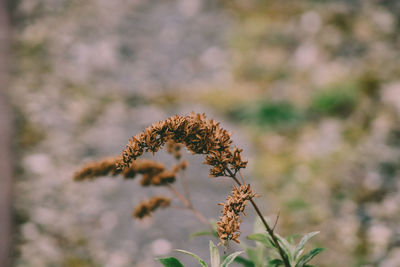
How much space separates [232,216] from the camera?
998mm

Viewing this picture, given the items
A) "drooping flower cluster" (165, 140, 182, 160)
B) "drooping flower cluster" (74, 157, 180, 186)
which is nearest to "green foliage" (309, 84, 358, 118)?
"drooping flower cluster" (165, 140, 182, 160)

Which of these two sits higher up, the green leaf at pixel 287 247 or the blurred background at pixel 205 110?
the blurred background at pixel 205 110

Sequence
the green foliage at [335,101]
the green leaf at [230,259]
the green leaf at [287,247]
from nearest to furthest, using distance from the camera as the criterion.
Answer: the green leaf at [230,259], the green leaf at [287,247], the green foliage at [335,101]

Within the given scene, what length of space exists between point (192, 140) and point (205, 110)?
303cm

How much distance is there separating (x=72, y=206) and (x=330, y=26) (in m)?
3.42

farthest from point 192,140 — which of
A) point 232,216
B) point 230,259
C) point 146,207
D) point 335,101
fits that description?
point 335,101

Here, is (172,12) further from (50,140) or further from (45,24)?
(50,140)

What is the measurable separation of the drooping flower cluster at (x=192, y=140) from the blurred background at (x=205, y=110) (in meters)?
1.55

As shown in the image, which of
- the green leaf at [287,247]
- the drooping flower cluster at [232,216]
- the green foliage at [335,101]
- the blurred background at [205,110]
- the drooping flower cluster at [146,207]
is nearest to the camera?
the drooping flower cluster at [232,216]

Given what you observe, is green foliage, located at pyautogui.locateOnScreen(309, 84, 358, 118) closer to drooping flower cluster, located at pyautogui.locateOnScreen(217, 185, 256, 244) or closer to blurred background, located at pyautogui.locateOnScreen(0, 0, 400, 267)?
blurred background, located at pyautogui.locateOnScreen(0, 0, 400, 267)

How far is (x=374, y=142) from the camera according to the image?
3166 millimetres

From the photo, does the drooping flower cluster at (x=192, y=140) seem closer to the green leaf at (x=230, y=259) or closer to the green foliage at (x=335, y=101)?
the green leaf at (x=230, y=259)

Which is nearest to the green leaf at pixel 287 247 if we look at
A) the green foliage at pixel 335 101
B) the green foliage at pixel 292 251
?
the green foliage at pixel 292 251

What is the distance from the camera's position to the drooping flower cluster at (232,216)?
3.17 ft
